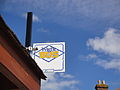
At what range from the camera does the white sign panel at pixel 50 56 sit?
1005 cm

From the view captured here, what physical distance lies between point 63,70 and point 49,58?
72 centimetres

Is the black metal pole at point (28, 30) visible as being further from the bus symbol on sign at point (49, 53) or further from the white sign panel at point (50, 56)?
the bus symbol on sign at point (49, 53)

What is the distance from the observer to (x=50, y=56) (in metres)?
10.4

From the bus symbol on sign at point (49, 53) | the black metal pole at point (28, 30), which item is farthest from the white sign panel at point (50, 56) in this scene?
the black metal pole at point (28, 30)

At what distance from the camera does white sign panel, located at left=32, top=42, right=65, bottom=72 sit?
10.1m

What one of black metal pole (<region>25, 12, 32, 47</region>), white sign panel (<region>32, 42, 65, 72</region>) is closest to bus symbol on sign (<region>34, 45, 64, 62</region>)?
white sign panel (<region>32, 42, 65, 72</region>)

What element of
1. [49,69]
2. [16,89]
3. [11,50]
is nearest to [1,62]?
[11,50]

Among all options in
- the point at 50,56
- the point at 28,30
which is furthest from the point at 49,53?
the point at 28,30

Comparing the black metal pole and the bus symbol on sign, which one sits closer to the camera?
the bus symbol on sign

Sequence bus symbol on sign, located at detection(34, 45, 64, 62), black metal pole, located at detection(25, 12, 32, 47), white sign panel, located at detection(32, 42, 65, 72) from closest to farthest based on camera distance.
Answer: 1. white sign panel, located at detection(32, 42, 65, 72)
2. bus symbol on sign, located at detection(34, 45, 64, 62)
3. black metal pole, located at detection(25, 12, 32, 47)

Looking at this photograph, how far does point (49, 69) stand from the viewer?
1017cm

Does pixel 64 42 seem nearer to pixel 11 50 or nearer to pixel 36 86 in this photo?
pixel 36 86

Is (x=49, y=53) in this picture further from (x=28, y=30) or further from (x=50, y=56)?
(x=28, y=30)

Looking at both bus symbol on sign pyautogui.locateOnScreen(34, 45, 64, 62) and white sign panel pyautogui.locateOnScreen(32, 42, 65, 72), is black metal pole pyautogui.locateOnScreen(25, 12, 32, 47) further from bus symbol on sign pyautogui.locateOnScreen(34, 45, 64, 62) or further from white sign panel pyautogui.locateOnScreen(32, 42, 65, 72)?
bus symbol on sign pyautogui.locateOnScreen(34, 45, 64, 62)
